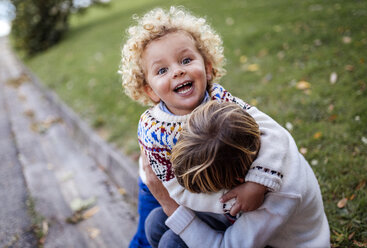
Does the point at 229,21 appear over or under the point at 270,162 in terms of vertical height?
under

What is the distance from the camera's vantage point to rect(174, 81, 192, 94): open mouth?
1.67 meters

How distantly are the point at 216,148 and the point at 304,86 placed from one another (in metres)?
2.58

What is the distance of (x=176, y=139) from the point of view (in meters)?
1.59

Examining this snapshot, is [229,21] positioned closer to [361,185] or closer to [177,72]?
[361,185]

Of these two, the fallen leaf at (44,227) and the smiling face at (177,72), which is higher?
the smiling face at (177,72)

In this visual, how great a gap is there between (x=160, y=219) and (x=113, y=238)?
0.97m

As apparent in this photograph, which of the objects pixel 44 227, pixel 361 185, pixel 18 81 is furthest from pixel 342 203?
pixel 18 81

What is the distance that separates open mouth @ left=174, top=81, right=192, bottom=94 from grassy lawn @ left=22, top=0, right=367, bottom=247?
4.33 feet

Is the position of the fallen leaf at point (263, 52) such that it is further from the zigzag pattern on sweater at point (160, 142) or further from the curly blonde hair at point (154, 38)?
the zigzag pattern on sweater at point (160, 142)

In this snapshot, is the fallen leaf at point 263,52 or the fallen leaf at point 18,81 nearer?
the fallen leaf at point 263,52

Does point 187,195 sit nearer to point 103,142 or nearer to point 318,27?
point 103,142

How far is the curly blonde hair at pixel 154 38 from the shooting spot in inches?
70.7

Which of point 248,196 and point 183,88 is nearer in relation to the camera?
point 248,196

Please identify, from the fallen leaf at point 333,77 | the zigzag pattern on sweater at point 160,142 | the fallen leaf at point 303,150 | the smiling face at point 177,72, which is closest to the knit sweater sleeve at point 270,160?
the zigzag pattern on sweater at point 160,142
